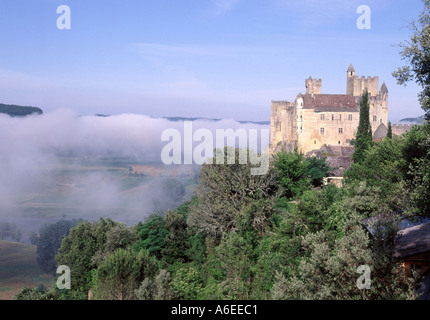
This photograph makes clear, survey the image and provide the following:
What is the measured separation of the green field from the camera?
7462cm

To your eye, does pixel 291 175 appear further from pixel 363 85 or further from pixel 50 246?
pixel 363 85

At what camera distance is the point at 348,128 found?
3652 inches

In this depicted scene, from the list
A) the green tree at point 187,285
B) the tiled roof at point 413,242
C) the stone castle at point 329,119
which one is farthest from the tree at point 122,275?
the stone castle at point 329,119

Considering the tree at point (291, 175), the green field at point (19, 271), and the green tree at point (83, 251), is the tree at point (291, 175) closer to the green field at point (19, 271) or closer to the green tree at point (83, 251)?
the green tree at point (83, 251)

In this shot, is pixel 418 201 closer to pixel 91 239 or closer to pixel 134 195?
pixel 91 239

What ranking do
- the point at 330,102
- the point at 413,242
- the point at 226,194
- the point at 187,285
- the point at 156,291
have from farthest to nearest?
the point at 330,102, the point at 226,194, the point at 187,285, the point at 156,291, the point at 413,242

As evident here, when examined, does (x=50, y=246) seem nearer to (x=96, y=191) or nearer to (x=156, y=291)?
(x=96, y=191)

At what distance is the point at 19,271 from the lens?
8381cm

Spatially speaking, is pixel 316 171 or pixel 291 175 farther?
pixel 316 171

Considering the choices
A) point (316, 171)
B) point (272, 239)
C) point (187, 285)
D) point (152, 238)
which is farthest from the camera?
point (316, 171)

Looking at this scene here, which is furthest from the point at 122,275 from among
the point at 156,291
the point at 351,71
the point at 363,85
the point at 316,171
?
the point at 351,71

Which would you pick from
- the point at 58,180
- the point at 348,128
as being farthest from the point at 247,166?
the point at 58,180

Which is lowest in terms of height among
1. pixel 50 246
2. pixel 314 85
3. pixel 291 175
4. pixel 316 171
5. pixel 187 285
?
pixel 50 246

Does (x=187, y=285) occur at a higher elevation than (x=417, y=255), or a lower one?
lower
